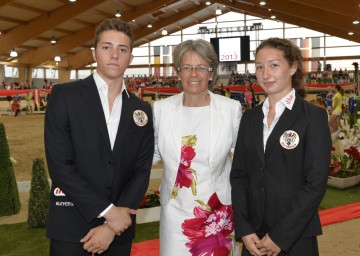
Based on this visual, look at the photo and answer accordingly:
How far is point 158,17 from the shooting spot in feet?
89.2

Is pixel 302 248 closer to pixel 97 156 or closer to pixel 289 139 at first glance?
pixel 289 139

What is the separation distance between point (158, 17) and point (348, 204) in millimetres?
24186

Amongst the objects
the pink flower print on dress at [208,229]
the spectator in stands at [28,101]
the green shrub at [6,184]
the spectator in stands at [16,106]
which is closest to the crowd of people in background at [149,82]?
the spectator in stands at [28,101]

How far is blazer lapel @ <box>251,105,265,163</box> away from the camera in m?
1.79

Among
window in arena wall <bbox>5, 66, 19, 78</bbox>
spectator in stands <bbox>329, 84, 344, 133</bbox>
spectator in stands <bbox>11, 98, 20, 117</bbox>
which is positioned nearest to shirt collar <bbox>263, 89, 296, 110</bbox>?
spectator in stands <bbox>329, 84, 344, 133</bbox>

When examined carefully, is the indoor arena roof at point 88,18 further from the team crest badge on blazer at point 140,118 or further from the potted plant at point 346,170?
the team crest badge on blazer at point 140,118

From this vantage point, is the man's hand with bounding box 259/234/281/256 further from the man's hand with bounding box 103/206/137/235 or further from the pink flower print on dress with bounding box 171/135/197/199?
the man's hand with bounding box 103/206/137/235

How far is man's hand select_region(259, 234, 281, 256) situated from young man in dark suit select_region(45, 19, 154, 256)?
22.2 inches

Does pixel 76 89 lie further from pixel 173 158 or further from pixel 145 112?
pixel 173 158

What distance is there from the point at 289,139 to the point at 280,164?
0.36 ft

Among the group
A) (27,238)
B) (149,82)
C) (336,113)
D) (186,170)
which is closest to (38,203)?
(27,238)

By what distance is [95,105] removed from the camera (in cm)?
178

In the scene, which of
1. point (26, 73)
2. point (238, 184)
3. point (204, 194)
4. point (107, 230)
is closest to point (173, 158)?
point (204, 194)

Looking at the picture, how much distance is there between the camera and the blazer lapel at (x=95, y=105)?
1751mm
